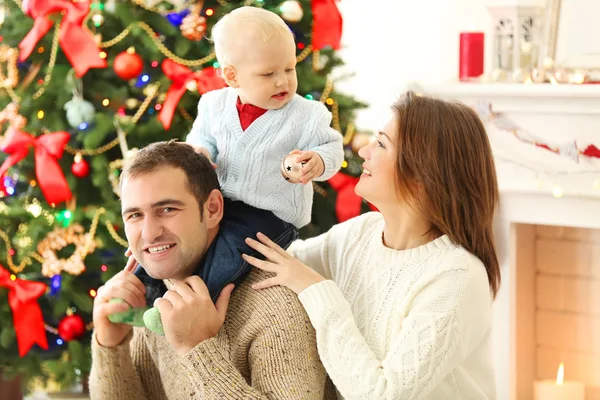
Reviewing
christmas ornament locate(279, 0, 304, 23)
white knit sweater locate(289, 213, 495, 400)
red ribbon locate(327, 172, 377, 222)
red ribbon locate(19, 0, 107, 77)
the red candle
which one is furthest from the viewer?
the red candle

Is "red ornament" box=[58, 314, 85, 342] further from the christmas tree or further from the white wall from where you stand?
the white wall

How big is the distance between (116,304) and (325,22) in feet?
5.02

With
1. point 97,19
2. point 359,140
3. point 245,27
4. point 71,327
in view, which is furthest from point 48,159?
point 245,27

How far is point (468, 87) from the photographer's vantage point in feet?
11.1

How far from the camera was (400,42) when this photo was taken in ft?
13.6

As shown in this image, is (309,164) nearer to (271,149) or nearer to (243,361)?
(271,149)

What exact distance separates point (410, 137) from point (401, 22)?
2.22 metres

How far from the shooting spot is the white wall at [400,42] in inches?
153

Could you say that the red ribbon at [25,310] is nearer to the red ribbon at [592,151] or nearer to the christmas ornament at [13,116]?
the christmas ornament at [13,116]

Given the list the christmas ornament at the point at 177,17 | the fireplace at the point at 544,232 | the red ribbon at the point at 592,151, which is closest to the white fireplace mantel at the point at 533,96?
the fireplace at the point at 544,232

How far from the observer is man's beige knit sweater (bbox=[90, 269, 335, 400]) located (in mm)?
1880

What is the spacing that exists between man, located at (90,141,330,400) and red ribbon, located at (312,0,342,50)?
4.21 feet

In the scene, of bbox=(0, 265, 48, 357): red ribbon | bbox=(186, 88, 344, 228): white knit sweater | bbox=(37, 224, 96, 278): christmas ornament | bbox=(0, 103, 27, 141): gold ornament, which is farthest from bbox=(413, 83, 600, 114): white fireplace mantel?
bbox=(0, 265, 48, 357): red ribbon

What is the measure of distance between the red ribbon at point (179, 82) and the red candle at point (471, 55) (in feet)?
3.27
